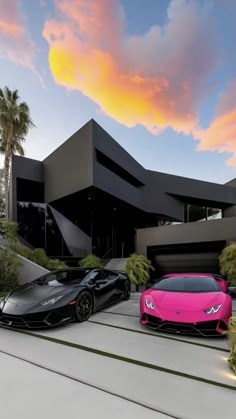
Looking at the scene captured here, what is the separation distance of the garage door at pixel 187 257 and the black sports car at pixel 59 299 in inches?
237

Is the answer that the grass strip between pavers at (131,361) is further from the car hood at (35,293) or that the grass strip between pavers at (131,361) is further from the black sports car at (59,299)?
the car hood at (35,293)

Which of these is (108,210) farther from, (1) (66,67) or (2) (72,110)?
(1) (66,67)

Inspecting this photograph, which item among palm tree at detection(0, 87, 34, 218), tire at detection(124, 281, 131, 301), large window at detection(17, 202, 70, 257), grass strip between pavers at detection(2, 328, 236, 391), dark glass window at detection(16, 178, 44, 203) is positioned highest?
palm tree at detection(0, 87, 34, 218)

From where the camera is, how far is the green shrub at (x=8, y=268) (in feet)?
30.2

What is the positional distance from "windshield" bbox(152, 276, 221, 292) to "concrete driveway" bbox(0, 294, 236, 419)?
3.08ft

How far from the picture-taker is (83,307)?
550 cm

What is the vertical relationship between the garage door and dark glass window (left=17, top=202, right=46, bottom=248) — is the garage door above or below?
below

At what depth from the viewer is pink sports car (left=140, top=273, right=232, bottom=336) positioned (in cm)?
424

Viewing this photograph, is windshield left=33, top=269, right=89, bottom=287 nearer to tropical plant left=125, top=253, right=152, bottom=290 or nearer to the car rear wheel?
→ the car rear wheel

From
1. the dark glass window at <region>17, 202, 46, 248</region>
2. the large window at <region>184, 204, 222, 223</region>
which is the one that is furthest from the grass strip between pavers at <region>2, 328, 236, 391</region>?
the large window at <region>184, 204, 222, 223</region>

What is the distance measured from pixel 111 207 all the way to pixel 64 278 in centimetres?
1247

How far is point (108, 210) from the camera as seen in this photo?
62.5 ft

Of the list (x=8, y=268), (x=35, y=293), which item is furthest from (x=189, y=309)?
(x=8, y=268)

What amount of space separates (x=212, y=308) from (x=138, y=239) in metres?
8.85
